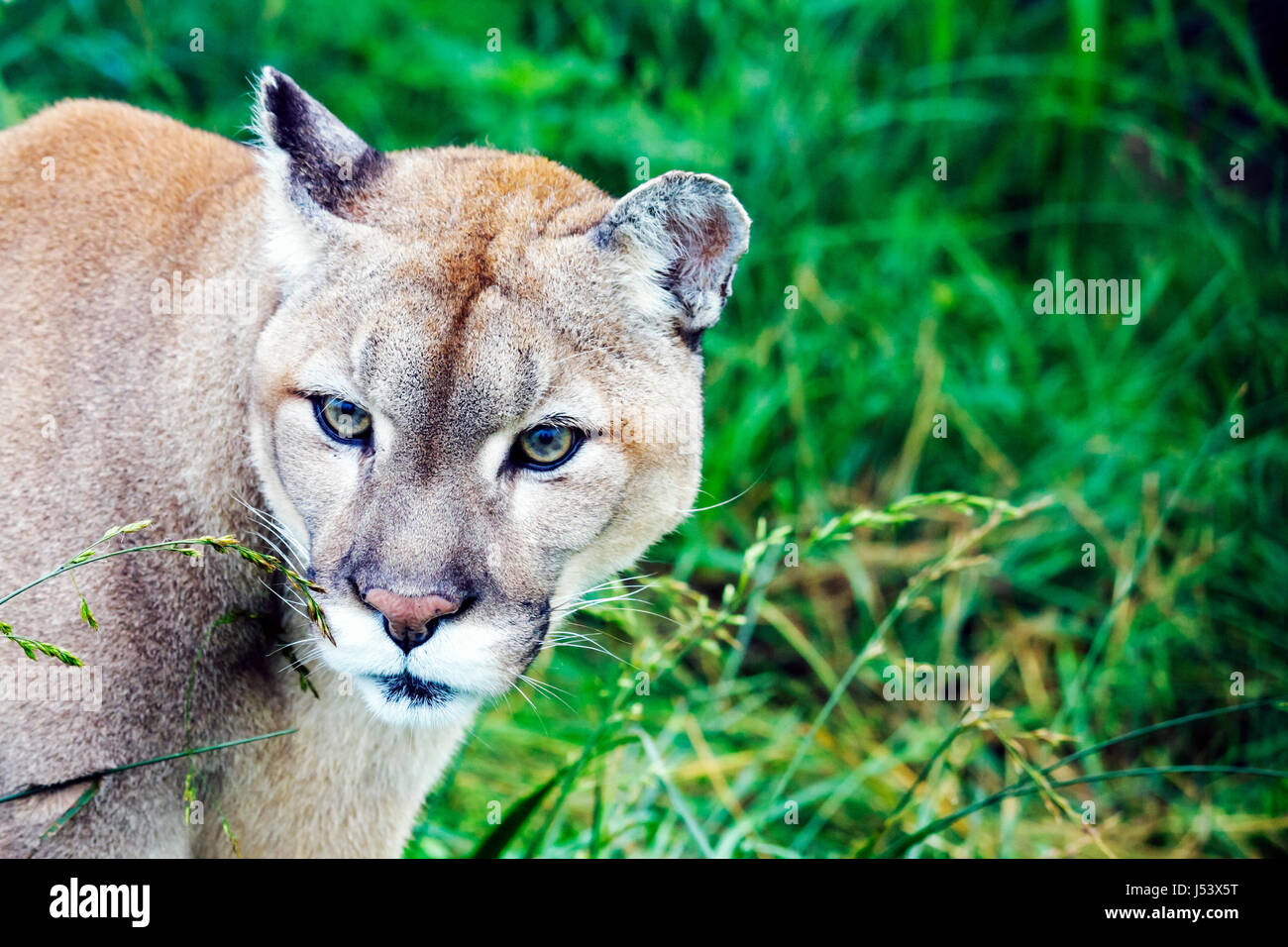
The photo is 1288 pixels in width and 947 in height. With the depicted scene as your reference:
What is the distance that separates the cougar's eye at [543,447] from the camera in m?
3.10

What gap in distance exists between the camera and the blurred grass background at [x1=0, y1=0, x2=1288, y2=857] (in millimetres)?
5297

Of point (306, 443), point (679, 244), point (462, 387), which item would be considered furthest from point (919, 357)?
point (306, 443)

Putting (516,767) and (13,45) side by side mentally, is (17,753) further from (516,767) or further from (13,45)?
(13,45)

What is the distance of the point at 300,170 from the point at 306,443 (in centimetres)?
78

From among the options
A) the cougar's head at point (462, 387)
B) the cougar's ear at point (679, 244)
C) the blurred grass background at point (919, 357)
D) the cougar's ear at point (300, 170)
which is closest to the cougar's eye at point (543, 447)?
the cougar's head at point (462, 387)

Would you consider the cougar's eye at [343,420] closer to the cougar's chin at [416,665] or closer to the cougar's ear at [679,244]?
the cougar's chin at [416,665]

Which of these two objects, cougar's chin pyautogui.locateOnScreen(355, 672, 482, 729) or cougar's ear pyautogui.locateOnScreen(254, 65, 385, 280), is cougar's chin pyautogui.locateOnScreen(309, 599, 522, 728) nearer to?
cougar's chin pyautogui.locateOnScreen(355, 672, 482, 729)

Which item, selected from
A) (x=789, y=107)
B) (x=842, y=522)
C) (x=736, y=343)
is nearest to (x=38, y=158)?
(x=842, y=522)

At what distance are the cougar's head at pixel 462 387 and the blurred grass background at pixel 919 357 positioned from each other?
161 centimetres

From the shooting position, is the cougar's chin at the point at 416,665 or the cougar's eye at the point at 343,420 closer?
the cougar's chin at the point at 416,665

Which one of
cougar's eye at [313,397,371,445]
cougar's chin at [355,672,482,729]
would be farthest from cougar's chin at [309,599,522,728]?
cougar's eye at [313,397,371,445]

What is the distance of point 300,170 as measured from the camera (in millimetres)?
3262

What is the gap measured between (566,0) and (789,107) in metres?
1.52

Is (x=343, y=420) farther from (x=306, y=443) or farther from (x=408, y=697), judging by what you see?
(x=408, y=697)
